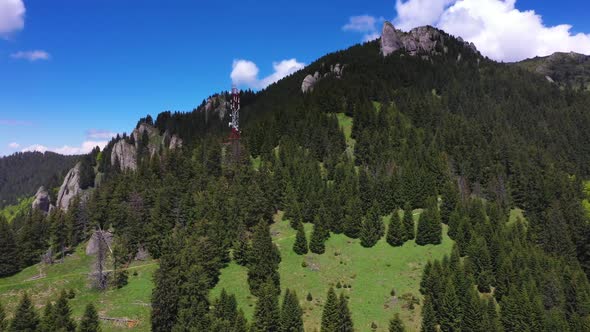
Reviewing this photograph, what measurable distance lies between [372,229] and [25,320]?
70785 millimetres

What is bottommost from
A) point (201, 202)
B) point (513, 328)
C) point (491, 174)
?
point (513, 328)

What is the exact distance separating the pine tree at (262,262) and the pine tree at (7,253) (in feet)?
204

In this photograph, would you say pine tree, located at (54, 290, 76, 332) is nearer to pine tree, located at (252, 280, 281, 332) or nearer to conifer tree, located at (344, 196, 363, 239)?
pine tree, located at (252, 280, 281, 332)

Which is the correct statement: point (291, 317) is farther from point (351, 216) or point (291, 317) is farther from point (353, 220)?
point (351, 216)

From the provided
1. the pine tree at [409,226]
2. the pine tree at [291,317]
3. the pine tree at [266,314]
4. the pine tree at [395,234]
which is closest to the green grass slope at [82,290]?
the pine tree at [266,314]

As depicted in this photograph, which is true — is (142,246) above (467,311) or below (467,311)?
above

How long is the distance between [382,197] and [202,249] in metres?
52.1

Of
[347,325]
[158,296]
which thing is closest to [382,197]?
[347,325]

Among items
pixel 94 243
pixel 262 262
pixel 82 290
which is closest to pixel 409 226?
pixel 262 262

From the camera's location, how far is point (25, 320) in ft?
193

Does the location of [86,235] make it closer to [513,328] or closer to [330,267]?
[330,267]

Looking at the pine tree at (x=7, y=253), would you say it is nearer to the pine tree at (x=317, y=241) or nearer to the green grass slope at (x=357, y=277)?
the green grass slope at (x=357, y=277)

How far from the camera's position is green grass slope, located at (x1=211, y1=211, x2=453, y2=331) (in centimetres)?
7131

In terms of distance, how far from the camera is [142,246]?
96688 mm
